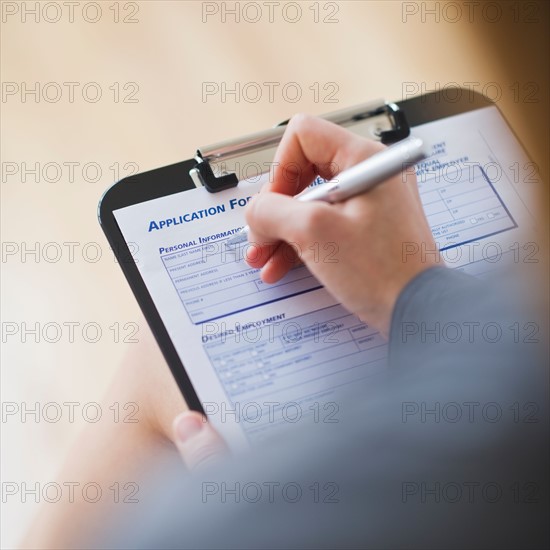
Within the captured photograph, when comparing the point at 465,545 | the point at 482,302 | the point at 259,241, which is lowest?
the point at 465,545

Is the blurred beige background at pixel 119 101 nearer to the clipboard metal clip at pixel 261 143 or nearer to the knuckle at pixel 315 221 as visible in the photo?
the clipboard metal clip at pixel 261 143

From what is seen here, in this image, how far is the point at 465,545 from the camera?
1.28ft

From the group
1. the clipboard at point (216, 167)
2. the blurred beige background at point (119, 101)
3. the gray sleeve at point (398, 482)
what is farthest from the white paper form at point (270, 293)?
the blurred beige background at point (119, 101)

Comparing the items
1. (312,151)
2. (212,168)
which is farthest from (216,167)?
(312,151)

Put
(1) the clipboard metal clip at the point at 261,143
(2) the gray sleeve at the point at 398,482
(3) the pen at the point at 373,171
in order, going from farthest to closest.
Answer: (1) the clipboard metal clip at the point at 261,143
(3) the pen at the point at 373,171
(2) the gray sleeve at the point at 398,482

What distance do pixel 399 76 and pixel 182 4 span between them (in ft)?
1.23

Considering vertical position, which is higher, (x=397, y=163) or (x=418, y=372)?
(x=397, y=163)

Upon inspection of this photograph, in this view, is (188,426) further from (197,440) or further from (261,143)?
(261,143)

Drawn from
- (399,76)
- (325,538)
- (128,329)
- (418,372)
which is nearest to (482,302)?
(418,372)

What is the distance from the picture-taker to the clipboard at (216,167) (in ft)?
2.05

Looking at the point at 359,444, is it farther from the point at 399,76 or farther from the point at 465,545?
the point at 399,76

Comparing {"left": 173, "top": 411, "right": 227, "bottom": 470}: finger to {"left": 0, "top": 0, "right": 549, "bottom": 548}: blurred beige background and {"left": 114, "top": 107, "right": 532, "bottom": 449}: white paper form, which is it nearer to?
{"left": 114, "top": 107, "right": 532, "bottom": 449}: white paper form

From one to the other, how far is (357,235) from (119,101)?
619 millimetres

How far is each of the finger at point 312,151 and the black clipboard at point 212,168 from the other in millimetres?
55
